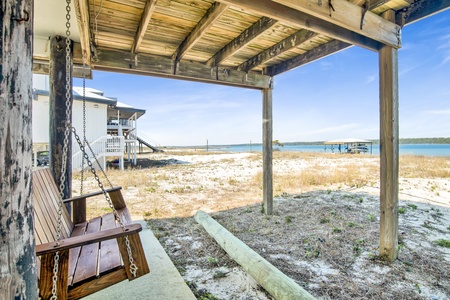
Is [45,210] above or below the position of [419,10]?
below

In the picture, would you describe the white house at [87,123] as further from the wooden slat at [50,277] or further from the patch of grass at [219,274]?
the wooden slat at [50,277]

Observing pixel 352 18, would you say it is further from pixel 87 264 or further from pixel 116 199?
pixel 116 199

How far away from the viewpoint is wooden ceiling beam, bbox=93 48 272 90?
322 cm

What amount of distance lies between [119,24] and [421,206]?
6.28 meters

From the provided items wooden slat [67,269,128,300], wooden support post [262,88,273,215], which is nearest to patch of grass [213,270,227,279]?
wooden slat [67,269,128,300]

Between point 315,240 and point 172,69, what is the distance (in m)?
3.31

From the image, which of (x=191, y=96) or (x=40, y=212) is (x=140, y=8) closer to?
(x=40, y=212)

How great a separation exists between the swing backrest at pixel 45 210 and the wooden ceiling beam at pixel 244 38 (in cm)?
265

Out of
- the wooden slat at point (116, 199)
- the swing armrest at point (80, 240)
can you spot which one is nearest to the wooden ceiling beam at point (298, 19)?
the swing armrest at point (80, 240)

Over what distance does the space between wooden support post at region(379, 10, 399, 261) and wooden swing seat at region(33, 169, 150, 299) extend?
2622mm

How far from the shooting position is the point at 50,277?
126 cm

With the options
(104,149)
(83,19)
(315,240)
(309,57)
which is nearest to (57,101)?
(83,19)

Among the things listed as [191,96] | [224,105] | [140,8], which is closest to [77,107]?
[140,8]

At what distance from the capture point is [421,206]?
476 centimetres
